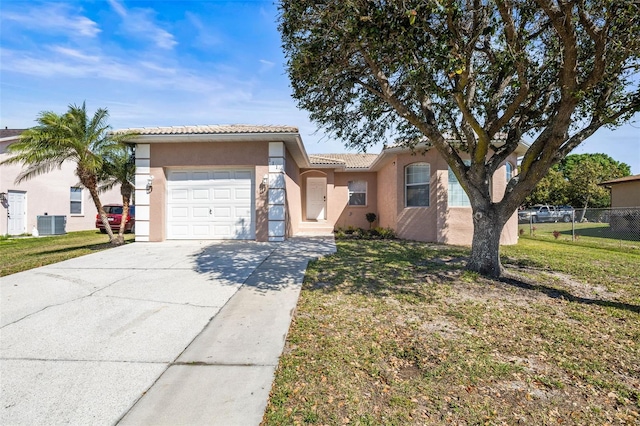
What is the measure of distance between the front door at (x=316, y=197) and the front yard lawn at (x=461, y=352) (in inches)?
440

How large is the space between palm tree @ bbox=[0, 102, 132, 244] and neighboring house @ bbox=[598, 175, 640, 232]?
23315 mm

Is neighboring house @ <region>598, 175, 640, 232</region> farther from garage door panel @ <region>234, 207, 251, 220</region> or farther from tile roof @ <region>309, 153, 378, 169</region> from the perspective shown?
garage door panel @ <region>234, 207, 251, 220</region>

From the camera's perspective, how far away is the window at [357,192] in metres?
16.9

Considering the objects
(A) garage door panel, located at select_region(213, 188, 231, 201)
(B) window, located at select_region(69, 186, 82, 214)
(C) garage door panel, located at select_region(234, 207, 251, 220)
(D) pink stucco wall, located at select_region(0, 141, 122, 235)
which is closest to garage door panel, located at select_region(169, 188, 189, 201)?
(A) garage door panel, located at select_region(213, 188, 231, 201)

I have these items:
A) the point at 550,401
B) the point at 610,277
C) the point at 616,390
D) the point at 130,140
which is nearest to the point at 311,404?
the point at 550,401

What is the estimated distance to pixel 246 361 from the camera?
318 cm

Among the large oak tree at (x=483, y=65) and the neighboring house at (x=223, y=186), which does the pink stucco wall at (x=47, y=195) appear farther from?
the large oak tree at (x=483, y=65)

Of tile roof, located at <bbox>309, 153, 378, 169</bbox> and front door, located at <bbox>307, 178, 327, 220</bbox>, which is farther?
front door, located at <bbox>307, 178, 327, 220</bbox>

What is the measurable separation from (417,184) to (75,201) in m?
19.4

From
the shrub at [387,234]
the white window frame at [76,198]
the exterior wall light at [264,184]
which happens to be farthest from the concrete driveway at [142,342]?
the white window frame at [76,198]

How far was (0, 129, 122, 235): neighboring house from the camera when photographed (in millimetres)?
15031

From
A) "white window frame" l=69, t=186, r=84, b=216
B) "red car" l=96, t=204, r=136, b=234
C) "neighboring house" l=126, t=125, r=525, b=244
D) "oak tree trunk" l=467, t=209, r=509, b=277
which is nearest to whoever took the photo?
"oak tree trunk" l=467, t=209, r=509, b=277

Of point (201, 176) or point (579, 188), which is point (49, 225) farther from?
point (579, 188)

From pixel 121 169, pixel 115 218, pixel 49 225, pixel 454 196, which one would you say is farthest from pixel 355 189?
pixel 49 225
